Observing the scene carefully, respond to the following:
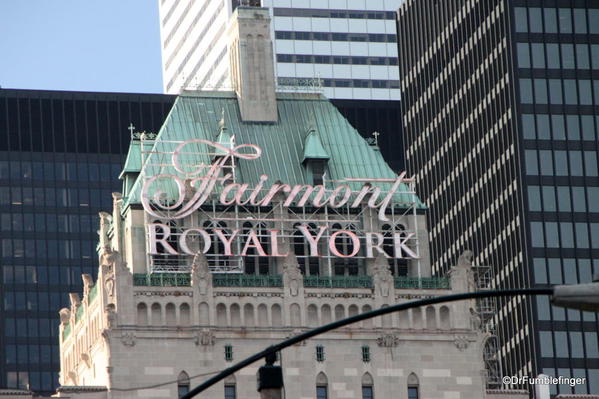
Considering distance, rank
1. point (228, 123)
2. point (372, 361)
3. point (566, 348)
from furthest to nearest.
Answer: point (566, 348), point (228, 123), point (372, 361)

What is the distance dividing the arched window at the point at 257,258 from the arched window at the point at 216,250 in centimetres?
141

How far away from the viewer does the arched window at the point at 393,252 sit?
464ft

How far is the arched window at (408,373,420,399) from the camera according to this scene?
5394 inches

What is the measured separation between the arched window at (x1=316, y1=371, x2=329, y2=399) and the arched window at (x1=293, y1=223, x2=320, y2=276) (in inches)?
297

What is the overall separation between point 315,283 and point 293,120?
15.7 metres

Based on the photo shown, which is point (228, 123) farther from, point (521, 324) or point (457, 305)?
point (521, 324)

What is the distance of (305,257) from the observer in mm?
139875

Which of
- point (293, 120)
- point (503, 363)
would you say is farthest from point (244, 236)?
point (503, 363)

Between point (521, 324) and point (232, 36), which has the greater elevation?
point (232, 36)

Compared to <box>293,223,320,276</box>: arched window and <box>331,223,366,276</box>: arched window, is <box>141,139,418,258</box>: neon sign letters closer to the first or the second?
<box>331,223,366,276</box>: arched window

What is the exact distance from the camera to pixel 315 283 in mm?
138250

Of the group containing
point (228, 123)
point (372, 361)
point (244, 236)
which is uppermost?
point (228, 123)

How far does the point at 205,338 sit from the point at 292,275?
724cm

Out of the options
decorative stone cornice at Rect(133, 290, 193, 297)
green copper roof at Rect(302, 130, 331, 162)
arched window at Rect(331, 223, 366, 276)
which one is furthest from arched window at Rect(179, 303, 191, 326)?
green copper roof at Rect(302, 130, 331, 162)
